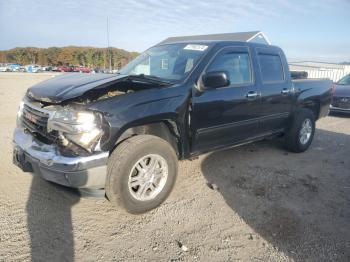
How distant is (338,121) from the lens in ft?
32.4

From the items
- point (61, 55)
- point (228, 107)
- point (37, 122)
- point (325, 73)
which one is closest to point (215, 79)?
point (228, 107)

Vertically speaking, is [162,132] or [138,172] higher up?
[162,132]

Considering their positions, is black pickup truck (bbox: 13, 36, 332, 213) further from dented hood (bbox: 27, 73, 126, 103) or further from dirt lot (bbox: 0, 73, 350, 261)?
dirt lot (bbox: 0, 73, 350, 261)

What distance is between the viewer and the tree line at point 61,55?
274 ft

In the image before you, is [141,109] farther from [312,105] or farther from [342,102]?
[342,102]

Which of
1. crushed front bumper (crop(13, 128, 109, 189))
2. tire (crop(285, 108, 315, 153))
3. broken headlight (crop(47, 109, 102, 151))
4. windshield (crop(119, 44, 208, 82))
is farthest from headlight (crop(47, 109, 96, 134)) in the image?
tire (crop(285, 108, 315, 153))

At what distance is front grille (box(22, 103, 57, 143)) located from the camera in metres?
3.17

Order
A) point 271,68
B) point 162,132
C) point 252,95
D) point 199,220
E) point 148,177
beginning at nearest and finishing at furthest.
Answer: point 199,220, point 148,177, point 162,132, point 252,95, point 271,68

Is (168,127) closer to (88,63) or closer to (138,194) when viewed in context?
(138,194)

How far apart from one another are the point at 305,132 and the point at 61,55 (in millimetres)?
92070

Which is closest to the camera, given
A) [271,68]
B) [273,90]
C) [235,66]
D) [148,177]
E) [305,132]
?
[148,177]

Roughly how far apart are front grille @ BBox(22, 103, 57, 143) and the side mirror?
183cm

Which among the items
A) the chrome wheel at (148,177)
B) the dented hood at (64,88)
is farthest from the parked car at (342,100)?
the dented hood at (64,88)

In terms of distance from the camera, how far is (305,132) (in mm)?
6102
